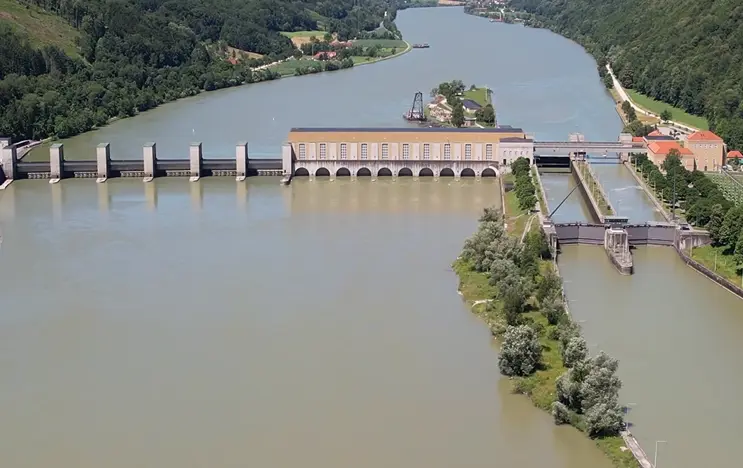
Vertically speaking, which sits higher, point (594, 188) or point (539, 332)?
point (594, 188)

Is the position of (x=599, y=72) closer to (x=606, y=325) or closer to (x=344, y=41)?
(x=344, y=41)

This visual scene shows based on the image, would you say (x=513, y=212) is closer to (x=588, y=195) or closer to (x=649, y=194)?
(x=588, y=195)

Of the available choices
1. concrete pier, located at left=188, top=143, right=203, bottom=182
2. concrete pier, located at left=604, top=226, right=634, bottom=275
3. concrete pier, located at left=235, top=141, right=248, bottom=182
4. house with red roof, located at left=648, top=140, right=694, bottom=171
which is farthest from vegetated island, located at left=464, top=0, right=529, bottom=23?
concrete pier, located at left=604, top=226, right=634, bottom=275

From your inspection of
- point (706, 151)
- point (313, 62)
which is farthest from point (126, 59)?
point (706, 151)

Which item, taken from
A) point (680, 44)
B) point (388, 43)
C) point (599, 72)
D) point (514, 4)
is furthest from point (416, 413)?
point (514, 4)

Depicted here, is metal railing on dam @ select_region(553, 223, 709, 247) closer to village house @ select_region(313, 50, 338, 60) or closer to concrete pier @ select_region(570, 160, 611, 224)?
concrete pier @ select_region(570, 160, 611, 224)

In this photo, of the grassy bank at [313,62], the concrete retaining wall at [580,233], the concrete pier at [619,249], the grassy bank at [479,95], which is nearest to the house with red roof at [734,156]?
the concrete retaining wall at [580,233]
